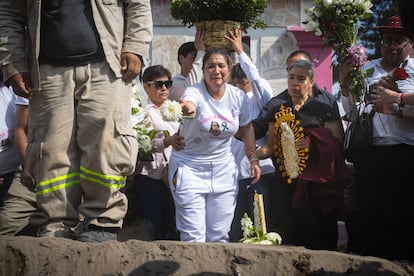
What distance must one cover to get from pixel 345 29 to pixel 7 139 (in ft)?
9.79

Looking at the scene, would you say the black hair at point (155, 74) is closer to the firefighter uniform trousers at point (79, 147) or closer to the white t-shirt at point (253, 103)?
the white t-shirt at point (253, 103)

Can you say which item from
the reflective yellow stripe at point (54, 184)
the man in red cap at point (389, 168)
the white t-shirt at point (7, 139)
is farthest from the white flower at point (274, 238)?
the white t-shirt at point (7, 139)

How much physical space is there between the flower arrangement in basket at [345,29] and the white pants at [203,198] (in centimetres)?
130

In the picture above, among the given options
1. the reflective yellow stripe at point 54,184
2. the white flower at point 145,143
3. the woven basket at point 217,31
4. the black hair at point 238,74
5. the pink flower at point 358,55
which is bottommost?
the white flower at point 145,143

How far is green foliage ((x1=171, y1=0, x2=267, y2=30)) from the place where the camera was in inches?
235

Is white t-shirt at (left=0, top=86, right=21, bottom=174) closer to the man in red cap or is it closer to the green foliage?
the green foliage

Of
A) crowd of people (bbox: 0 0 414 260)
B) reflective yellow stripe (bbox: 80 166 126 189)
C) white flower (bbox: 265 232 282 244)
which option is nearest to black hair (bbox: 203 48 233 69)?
crowd of people (bbox: 0 0 414 260)

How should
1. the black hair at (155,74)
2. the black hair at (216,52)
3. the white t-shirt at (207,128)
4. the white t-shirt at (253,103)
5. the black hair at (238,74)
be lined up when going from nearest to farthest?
1. the white t-shirt at (207,128)
2. the black hair at (216,52)
3. the white t-shirt at (253,103)
4. the black hair at (155,74)
5. the black hair at (238,74)

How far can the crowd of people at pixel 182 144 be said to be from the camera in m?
4.29

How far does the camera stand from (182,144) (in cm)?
562

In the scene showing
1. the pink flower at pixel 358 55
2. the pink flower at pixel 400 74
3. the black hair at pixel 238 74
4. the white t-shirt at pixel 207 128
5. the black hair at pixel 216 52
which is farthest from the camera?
the black hair at pixel 238 74

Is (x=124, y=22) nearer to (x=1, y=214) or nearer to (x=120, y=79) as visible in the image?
(x=120, y=79)

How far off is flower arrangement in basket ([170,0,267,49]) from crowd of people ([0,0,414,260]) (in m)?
0.11

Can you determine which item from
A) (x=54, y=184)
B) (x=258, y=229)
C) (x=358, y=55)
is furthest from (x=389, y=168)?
(x=54, y=184)
